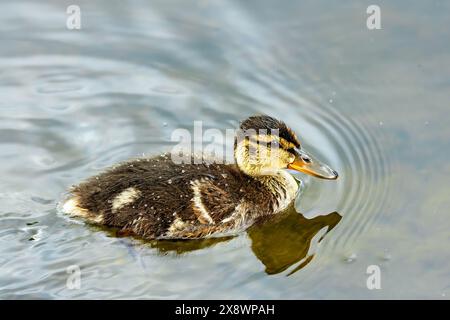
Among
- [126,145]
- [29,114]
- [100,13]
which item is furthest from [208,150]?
[100,13]

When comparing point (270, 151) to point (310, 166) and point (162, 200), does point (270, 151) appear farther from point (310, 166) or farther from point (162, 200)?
point (162, 200)

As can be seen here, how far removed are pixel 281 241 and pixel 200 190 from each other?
57cm

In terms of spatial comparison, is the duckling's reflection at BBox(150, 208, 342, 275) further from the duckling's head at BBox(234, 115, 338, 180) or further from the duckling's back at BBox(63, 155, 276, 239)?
the duckling's head at BBox(234, 115, 338, 180)

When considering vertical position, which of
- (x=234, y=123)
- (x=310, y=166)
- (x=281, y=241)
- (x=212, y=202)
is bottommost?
(x=281, y=241)

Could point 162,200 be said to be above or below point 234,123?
below

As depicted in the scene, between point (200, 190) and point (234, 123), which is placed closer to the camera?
point (200, 190)

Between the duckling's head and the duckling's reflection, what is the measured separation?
0.91ft

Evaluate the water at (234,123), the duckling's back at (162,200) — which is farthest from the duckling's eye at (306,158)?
the duckling's back at (162,200)

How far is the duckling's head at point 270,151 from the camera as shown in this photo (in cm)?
459

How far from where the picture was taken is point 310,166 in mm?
4742

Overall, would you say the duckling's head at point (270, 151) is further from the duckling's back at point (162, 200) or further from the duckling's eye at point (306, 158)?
the duckling's back at point (162, 200)

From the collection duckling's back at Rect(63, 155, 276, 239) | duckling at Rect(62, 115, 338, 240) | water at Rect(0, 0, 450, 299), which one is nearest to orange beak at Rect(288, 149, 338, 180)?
duckling at Rect(62, 115, 338, 240)

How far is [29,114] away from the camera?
537 centimetres

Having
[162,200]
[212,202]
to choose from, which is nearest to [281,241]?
[212,202]
